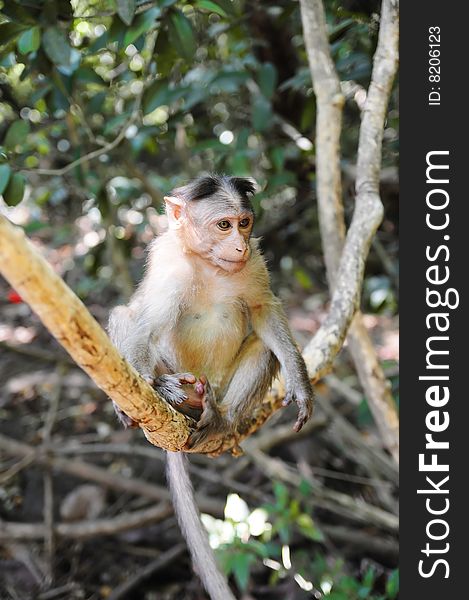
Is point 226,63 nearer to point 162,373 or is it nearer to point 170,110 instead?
point 170,110

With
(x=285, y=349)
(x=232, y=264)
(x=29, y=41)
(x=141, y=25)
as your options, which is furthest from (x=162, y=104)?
(x=285, y=349)

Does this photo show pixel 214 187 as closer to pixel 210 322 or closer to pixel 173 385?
pixel 210 322

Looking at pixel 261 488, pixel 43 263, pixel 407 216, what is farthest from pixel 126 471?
pixel 43 263

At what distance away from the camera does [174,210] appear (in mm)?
4062

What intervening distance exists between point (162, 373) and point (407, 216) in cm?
142

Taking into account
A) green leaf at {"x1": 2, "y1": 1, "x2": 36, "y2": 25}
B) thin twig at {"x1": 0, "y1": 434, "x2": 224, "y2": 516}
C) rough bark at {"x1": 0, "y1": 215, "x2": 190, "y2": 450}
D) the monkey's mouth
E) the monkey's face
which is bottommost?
rough bark at {"x1": 0, "y1": 215, "x2": 190, "y2": 450}

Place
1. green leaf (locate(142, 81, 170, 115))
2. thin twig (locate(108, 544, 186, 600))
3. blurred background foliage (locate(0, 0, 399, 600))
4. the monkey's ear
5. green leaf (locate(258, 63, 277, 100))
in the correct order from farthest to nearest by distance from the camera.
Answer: thin twig (locate(108, 544, 186, 600)) → green leaf (locate(258, 63, 277, 100)) → green leaf (locate(142, 81, 170, 115)) → blurred background foliage (locate(0, 0, 399, 600)) → the monkey's ear

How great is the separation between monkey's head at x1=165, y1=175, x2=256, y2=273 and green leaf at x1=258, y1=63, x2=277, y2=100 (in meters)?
1.51

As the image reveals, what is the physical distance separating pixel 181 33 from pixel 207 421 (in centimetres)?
218

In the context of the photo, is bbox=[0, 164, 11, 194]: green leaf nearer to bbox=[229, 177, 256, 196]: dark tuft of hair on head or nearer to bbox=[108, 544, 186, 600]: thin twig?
bbox=[229, 177, 256, 196]: dark tuft of hair on head

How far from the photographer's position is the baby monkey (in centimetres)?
371

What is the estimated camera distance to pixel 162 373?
3.82m

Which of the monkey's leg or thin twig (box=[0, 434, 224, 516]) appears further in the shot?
thin twig (box=[0, 434, 224, 516])

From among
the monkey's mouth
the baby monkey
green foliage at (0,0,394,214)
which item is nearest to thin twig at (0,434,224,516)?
green foliage at (0,0,394,214)
